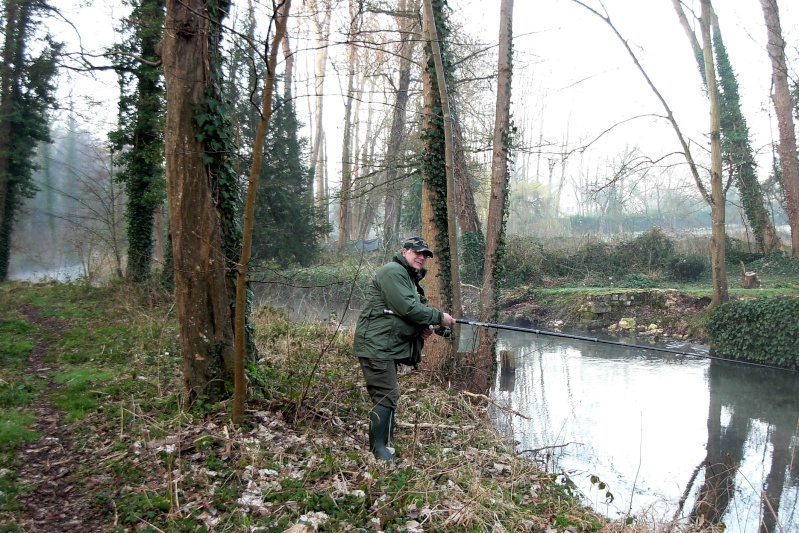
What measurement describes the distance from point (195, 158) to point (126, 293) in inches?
371

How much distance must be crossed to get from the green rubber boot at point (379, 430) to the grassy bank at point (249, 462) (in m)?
0.10

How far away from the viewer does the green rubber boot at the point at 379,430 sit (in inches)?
204

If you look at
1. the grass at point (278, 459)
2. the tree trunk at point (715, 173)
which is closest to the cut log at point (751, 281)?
the tree trunk at point (715, 173)

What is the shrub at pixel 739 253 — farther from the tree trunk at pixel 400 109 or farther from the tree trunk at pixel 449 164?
the tree trunk at pixel 449 164

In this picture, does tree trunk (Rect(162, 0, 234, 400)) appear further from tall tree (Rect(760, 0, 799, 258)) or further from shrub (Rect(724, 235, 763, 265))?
shrub (Rect(724, 235, 763, 265))

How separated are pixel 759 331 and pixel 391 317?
12329 mm

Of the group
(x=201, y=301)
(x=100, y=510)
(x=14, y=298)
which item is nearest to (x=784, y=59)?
(x=201, y=301)

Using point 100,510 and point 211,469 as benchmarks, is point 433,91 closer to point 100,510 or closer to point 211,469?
point 211,469

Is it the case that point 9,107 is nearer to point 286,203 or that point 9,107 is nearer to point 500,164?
point 286,203

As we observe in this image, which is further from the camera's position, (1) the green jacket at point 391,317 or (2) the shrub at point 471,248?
(2) the shrub at point 471,248

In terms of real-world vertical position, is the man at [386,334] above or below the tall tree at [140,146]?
below

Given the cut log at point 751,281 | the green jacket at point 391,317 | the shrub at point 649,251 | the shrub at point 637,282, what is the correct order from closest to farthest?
the green jacket at point 391,317, the cut log at point 751,281, the shrub at point 637,282, the shrub at point 649,251

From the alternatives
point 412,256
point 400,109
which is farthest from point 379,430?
point 400,109

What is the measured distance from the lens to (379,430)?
205 inches
